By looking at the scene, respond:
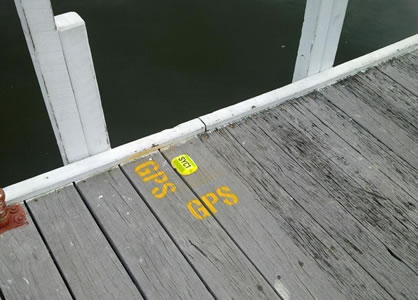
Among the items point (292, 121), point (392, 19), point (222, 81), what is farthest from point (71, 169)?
point (392, 19)

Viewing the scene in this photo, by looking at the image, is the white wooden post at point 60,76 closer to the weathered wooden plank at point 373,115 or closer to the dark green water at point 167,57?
the weathered wooden plank at point 373,115

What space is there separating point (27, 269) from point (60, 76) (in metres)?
0.77

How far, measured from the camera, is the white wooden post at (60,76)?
1.73 metres

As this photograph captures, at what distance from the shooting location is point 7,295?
70.7 inches

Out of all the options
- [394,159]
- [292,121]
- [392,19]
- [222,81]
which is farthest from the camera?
[392,19]

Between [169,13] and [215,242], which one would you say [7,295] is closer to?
[215,242]

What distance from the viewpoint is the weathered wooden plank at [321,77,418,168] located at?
98.5 inches

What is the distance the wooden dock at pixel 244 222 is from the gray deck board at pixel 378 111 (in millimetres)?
11

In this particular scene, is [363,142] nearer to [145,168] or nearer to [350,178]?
[350,178]

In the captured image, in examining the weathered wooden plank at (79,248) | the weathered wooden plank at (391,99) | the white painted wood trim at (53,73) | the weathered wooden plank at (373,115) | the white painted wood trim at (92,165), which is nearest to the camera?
the white painted wood trim at (53,73)

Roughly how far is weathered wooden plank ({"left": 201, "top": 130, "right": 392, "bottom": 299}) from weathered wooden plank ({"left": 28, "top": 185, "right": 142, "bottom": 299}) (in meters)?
0.70

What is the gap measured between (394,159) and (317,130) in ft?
1.36

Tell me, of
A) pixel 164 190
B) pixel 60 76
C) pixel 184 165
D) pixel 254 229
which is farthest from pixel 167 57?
pixel 254 229

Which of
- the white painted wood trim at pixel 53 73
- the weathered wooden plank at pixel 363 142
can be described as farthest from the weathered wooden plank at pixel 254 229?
the weathered wooden plank at pixel 363 142
